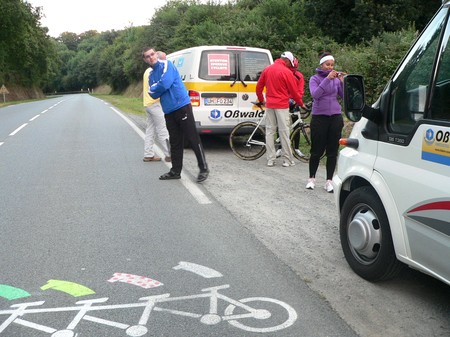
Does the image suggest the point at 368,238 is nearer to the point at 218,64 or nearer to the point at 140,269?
the point at 140,269

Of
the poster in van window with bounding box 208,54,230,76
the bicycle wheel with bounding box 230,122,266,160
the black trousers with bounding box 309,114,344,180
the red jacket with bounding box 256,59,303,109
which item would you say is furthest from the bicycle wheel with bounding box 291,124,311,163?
the black trousers with bounding box 309,114,344,180

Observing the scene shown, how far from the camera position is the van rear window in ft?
30.8

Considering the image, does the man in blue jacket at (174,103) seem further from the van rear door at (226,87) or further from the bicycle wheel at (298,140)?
the bicycle wheel at (298,140)

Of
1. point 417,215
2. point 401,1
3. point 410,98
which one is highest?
point 401,1

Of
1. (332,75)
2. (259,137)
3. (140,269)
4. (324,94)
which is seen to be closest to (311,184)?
(324,94)

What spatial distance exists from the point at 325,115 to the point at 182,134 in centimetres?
228

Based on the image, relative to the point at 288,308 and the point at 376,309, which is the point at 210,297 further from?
the point at 376,309

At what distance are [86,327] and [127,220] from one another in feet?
7.50

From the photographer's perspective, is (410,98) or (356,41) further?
(356,41)

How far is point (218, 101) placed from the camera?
30.8ft

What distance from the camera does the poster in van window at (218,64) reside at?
9.39 m

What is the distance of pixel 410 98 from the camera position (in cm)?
312

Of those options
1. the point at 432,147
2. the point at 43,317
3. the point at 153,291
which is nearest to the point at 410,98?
the point at 432,147

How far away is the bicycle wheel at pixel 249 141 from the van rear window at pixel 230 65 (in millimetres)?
1038
